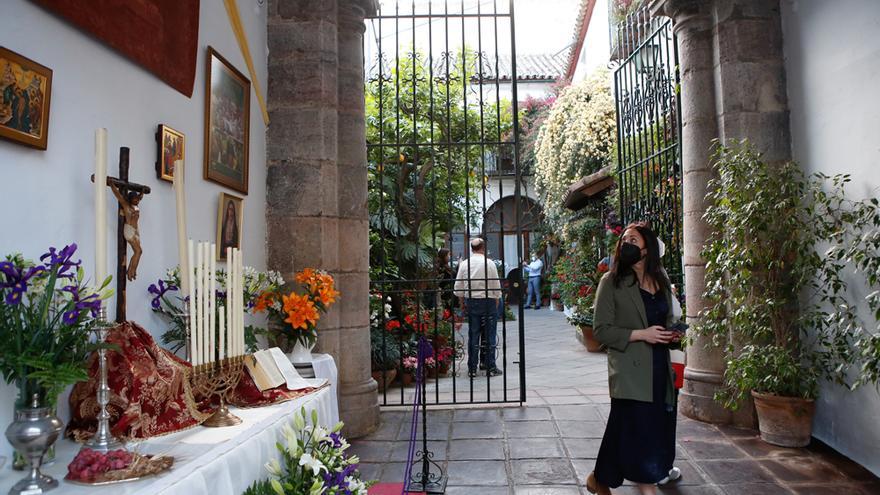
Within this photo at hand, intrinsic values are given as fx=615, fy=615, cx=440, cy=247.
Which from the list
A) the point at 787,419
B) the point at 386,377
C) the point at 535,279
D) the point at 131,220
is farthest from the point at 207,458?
the point at 535,279

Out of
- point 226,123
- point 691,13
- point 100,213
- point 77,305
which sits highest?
point 691,13

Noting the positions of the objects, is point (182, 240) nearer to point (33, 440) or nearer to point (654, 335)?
point (33, 440)

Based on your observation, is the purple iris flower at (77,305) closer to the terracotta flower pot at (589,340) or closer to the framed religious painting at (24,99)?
the framed religious painting at (24,99)

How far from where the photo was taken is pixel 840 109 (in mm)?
4074

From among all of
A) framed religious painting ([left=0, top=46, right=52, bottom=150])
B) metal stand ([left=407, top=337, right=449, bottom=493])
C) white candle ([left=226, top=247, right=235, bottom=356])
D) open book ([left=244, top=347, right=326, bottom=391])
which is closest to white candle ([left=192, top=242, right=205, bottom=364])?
white candle ([left=226, top=247, right=235, bottom=356])

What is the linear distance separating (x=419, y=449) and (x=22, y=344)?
10.9ft

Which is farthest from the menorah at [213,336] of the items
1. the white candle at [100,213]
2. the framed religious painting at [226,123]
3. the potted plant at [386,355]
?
the potted plant at [386,355]

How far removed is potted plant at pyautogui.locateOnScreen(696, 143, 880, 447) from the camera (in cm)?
401

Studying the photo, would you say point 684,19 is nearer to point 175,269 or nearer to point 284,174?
point 284,174

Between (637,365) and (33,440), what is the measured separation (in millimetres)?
2676

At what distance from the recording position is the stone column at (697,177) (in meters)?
4.92

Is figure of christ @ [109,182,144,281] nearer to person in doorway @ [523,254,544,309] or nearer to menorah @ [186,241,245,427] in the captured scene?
menorah @ [186,241,245,427]

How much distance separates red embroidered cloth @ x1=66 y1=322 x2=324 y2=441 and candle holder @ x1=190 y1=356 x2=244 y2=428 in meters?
0.04

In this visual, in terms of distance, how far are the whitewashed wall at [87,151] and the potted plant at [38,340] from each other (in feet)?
1.29
